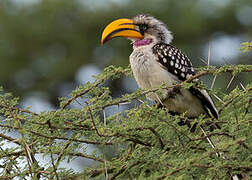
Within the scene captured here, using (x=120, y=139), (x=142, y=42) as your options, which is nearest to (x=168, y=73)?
(x=142, y=42)

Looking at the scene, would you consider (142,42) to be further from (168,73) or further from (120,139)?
(120,139)

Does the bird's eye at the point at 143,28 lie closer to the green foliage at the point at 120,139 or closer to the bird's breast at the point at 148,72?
the bird's breast at the point at 148,72

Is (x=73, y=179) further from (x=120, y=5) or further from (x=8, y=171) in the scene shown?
(x=120, y=5)

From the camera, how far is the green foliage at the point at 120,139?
1521 mm

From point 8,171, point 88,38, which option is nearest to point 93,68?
point 88,38

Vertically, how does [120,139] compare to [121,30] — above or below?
below

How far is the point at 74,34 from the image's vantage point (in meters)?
7.68

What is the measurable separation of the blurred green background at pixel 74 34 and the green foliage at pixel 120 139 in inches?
191

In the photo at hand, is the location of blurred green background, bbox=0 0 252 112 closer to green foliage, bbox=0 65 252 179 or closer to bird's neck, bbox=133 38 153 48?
bird's neck, bbox=133 38 153 48

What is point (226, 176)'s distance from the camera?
62.0 inches

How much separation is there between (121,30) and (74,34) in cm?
475

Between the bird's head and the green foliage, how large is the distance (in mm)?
1285

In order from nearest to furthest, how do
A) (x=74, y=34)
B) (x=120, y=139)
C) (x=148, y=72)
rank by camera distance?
(x=120, y=139) < (x=148, y=72) < (x=74, y=34)

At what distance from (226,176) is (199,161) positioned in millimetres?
187
